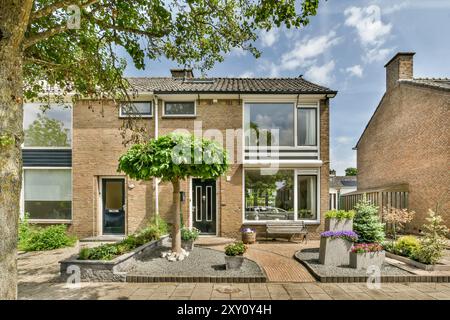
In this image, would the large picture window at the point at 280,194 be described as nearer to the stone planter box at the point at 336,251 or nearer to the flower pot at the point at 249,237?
the flower pot at the point at 249,237

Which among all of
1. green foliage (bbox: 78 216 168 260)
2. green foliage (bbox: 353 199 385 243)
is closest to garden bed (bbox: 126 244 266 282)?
green foliage (bbox: 78 216 168 260)

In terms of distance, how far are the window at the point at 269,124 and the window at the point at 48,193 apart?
8039mm

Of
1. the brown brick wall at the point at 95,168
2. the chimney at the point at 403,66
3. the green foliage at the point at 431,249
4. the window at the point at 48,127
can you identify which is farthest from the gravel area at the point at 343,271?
the chimney at the point at 403,66

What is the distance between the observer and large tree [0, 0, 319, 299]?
3455 millimetres

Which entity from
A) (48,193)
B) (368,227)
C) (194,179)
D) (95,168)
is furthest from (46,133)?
(368,227)

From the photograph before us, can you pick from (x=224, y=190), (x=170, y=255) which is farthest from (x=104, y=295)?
(x=224, y=190)

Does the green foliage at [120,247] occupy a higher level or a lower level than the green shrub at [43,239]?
higher

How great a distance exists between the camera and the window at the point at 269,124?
11.6 metres

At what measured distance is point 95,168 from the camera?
1139 cm

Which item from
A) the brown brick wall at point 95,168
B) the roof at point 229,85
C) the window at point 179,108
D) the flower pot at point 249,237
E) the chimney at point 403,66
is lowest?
the flower pot at point 249,237

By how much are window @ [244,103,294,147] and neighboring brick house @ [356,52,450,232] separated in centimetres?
677

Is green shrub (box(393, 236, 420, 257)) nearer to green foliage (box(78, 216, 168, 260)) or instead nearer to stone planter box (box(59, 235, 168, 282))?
green foliage (box(78, 216, 168, 260))

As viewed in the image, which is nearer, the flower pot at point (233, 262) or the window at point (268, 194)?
the flower pot at point (233, 262)

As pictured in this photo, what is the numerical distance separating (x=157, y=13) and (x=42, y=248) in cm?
885
